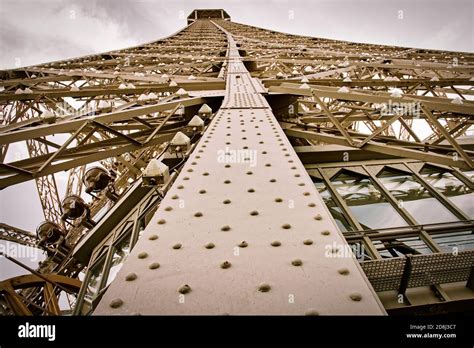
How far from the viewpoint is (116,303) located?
1345mm

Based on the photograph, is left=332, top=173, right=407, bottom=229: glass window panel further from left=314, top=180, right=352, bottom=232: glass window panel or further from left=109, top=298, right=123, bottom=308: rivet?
left=109, top=298, right=123, bottom=308: rivet

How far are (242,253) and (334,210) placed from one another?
220 centimetres

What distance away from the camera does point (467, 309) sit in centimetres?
230

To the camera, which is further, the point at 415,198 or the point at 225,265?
the point at 415,198

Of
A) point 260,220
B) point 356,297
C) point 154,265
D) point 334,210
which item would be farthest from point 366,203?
point 154,265

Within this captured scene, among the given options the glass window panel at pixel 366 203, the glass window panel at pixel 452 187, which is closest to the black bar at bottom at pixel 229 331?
the glass window panel at pixel 366 203

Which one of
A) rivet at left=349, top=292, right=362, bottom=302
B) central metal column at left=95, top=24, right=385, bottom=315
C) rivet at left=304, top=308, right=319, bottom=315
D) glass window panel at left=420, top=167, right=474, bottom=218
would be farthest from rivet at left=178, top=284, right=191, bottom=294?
glass window panel at left=420, top=167, right=474, bottom=218

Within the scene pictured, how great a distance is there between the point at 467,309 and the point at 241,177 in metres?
1.84

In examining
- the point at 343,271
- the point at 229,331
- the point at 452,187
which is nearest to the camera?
the point at 229,331

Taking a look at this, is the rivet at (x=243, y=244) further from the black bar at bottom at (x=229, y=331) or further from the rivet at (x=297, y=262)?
the black bar at bottom at (x=229, y=331)

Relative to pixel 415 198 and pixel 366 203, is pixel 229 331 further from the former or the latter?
pixel 415 198

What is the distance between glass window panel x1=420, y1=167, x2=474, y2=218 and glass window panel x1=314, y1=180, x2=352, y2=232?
4.35 ft

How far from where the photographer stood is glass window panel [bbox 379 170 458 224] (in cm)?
348

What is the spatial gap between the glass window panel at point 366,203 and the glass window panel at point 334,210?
0.19 metres
